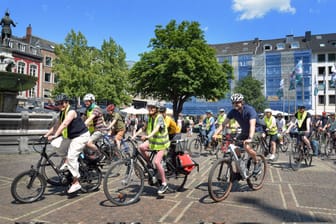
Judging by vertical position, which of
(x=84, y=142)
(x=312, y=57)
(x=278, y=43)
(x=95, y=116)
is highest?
(x=278, y=43)

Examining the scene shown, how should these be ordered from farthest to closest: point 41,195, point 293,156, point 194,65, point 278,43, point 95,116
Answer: point 278,43 < point 194,65 < point 293,156 < point 95,116 < point 41,195

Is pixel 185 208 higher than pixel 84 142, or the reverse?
pixel 84 142

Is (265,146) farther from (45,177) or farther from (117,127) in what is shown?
(45,177)

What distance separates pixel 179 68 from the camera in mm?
26125

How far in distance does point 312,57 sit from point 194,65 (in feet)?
145

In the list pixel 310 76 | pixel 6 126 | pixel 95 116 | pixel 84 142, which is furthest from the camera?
pixel 310 76

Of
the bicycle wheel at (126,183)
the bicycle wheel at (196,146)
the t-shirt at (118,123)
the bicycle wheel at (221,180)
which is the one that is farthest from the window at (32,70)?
the bicycle wheel at (221,180)

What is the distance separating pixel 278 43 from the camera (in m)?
68.8

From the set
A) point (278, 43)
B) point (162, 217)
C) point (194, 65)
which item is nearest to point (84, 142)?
point (162, 217)

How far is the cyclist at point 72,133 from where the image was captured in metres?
5.27

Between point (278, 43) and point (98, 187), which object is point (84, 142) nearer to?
point (98, 187)

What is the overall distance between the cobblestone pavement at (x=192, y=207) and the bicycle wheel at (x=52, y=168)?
8.2 inches

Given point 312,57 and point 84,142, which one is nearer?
point 84,142

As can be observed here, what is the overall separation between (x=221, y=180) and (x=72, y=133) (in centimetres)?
284
